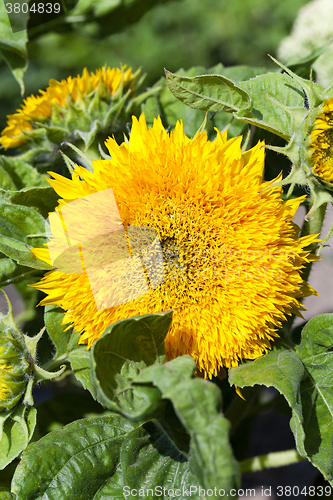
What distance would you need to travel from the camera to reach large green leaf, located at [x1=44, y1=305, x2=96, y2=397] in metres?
0.75

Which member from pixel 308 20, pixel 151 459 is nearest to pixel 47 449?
pixel 151 459

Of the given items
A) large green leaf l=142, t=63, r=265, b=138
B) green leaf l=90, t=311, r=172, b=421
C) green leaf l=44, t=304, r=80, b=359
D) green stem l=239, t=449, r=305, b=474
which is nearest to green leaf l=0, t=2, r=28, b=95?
large green leaf l=142, t=63, r=265, b=138

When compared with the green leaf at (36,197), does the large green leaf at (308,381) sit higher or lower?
lower

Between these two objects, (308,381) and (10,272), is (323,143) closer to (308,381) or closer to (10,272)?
(308,381)

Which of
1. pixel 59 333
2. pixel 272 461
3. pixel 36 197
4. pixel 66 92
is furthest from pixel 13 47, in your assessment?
pixel 272 461

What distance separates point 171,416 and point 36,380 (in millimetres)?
262

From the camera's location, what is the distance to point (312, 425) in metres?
0.68

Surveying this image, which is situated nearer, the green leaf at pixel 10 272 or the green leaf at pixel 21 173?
the green leaf at pixel 10 272

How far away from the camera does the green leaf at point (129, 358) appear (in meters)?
0.52

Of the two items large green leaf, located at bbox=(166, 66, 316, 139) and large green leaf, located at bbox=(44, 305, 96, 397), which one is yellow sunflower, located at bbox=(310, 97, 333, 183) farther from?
large green leaf, located at bbox=(44, 305, 96, 397)

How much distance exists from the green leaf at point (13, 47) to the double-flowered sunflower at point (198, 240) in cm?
46

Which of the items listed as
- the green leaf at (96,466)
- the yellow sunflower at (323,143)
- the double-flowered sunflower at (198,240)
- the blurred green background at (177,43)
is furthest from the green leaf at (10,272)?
the blurred green background at (177,43)

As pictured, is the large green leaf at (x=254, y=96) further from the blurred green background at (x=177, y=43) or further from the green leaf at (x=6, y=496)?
the blurred green background at (x=177, y=43)

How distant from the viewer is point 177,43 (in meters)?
2.58
